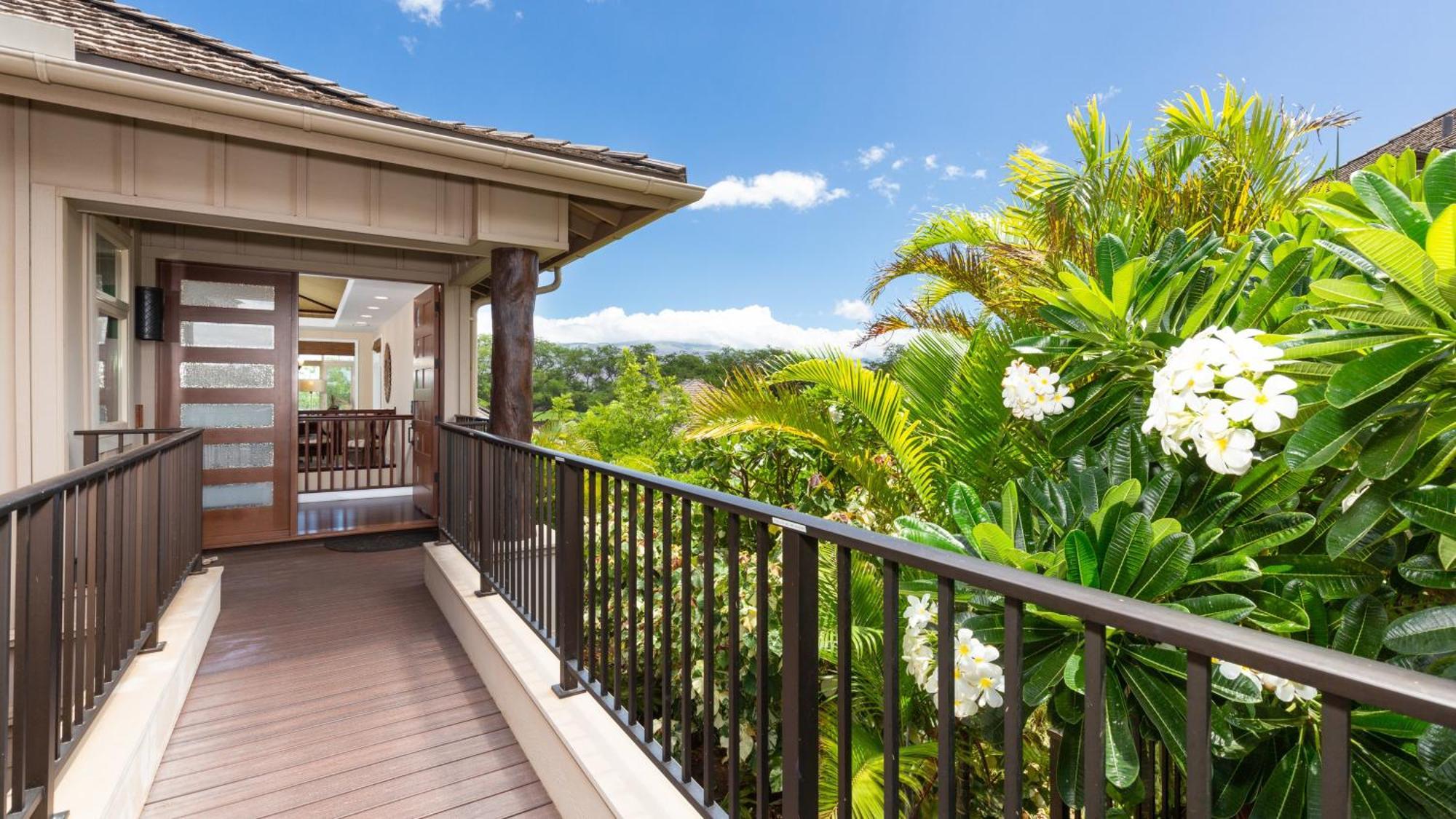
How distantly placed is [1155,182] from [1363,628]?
321 cm

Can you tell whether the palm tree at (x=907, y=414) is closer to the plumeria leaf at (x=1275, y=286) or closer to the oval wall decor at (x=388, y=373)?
the plumeria leaf at (x=1275, y=286)

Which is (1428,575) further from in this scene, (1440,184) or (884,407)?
(884,407)

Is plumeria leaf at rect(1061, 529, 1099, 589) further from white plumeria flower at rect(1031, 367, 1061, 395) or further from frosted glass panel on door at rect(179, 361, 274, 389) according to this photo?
→ frosted glass panel on door at rect(179, 361, 274, 389)

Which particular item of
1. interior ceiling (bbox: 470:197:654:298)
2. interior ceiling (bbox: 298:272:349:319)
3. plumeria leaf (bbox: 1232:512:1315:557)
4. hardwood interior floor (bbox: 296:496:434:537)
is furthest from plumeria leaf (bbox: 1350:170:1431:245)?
interior ceiling (bbox: 298:272:349:319)

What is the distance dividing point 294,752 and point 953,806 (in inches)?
92.9

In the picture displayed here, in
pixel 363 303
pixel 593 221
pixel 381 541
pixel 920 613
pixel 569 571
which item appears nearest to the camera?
pixel 920 613

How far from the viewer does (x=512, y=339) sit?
4.41 metres

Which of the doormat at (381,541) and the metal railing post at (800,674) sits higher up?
the metal railing post at (800,674)

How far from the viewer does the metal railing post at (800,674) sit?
49.0 inches

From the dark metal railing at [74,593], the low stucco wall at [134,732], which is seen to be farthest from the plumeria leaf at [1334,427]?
the low stucco wall at [134,732]

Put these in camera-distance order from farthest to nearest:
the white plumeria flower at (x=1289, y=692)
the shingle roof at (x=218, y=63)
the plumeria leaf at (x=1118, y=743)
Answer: the shingle roof at (x=218, y=63)
the white plumeria flower at (x=1289, y=692)
the plumeria leaf at (x=1118, y=743)

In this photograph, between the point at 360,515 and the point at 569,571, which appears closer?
the point at 569,571

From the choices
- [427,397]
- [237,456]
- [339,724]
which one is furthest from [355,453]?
[339,724]

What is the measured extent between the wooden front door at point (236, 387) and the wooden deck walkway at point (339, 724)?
4.82 ft
